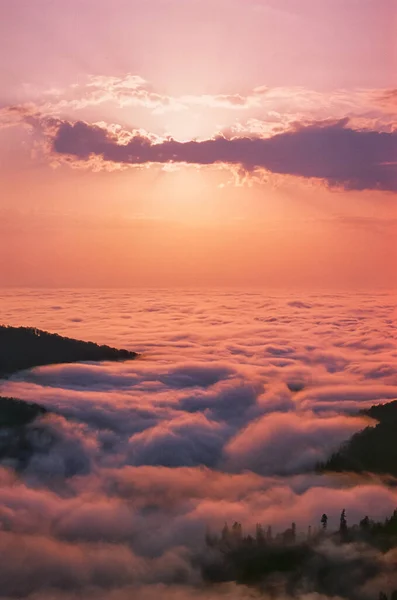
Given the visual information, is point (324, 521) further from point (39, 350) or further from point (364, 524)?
point (39, 350)

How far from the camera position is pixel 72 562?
87.0m

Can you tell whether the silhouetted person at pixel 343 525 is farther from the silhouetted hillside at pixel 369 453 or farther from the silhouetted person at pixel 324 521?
the silhouetted hillside at pixel 369 453

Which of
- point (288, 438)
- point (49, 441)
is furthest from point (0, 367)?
point (288, 438)

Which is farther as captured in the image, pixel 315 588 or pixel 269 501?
pixel 269 501

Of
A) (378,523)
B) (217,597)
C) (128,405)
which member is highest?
(128,405)

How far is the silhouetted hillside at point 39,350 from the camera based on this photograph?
126 meters

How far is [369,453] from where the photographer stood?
363 feet

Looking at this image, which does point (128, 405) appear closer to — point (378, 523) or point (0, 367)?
point (0, 367)

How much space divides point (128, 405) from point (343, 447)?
39.3m

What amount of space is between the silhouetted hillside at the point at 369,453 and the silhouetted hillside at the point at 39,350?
47.8 m

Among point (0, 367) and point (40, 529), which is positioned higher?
point (0, 367)

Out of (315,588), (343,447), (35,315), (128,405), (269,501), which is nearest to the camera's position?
(315,588)

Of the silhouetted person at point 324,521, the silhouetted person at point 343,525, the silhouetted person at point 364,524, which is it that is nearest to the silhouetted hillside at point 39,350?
the silhouetted person at point 324,521

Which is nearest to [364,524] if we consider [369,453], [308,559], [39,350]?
[308,559]
